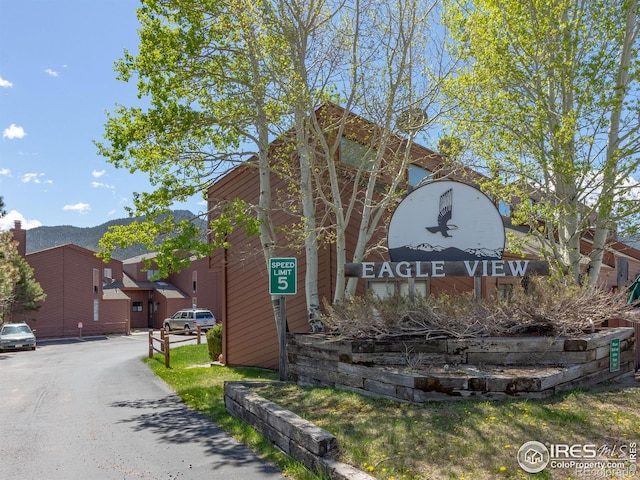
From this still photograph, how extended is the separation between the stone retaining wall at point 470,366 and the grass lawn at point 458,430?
0.60 feet

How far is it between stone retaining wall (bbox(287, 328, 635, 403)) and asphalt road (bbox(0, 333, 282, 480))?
1.93m

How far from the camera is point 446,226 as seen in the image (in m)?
9.19

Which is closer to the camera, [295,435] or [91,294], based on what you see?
[295,435]

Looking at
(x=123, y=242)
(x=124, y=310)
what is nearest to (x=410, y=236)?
(x=123, y=242)

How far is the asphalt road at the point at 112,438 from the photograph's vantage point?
6094 mm

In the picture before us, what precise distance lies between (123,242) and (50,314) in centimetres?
3742

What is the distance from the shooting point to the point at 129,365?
19.2 metres

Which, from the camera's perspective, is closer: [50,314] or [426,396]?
[426,396]

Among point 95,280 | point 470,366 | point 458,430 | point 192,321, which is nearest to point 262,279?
point 470,366

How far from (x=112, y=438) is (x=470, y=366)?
5191 millimetres

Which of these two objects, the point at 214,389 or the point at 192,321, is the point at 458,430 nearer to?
the point at 214,389

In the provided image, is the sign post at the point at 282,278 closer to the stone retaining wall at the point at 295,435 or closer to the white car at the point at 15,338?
the stone retaining wall at the point at 295,435

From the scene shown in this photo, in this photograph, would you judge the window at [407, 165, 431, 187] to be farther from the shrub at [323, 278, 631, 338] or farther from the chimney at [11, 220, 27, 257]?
the chimney at [11, 220, 27, 257]

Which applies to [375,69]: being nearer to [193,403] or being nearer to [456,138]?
[456,138]
